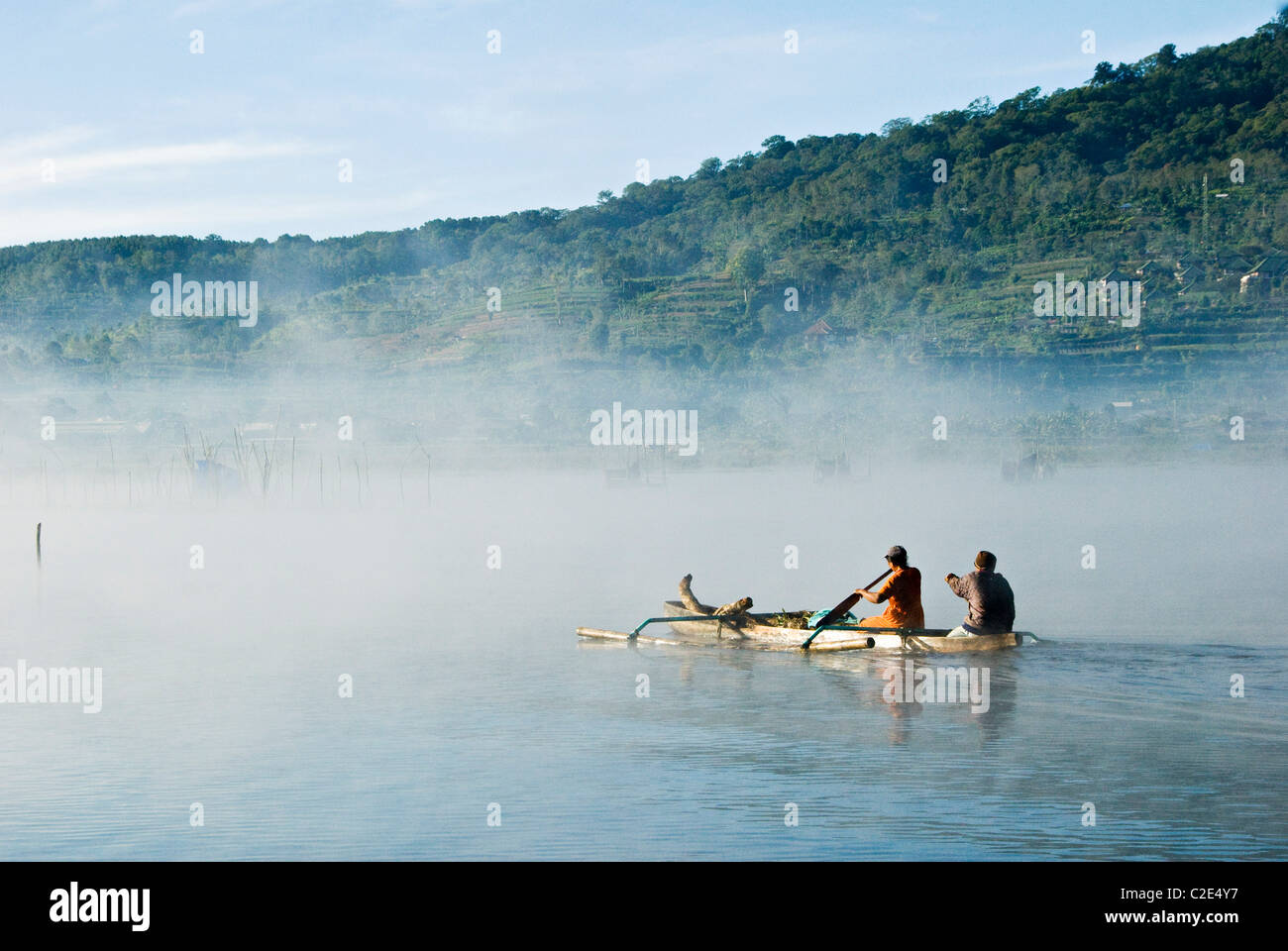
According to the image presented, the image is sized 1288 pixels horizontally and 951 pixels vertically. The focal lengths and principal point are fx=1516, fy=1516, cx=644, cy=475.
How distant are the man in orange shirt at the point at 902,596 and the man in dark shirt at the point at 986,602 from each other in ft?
1.42

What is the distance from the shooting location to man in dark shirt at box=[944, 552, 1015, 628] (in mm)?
15648

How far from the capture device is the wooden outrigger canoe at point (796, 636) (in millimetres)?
15773

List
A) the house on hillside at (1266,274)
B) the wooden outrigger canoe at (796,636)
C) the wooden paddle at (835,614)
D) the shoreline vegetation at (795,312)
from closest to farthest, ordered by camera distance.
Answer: the wooden outrigger canoe at (796,636) → the wooden paddle at (835,614) → the shoreline vegetation at (795,312) → the house on hillside at (1266,274)

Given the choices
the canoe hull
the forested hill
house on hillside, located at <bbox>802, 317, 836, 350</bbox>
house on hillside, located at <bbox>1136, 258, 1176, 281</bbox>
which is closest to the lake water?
the canoe hull

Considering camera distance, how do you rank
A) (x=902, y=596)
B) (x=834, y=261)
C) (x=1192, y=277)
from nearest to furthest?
(x=902, y=596) → (x=1192, y=277) → (x=834, y=261)

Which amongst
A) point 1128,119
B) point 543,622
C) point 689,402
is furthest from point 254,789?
point 1128,119

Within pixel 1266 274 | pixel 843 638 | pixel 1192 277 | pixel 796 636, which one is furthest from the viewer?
pixel 1192 277

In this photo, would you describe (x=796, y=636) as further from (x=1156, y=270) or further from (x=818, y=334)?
(x=1156, y=270)

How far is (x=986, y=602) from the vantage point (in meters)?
15.6

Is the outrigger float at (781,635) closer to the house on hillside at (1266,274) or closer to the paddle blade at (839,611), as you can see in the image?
the paddle blade at (839,611)

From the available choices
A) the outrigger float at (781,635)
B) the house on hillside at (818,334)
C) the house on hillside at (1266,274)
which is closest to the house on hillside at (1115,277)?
the house on hillside at (1266,274)

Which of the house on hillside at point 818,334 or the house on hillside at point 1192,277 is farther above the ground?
the house on hillside at point 1192,277

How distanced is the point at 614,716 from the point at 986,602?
4.31 meters

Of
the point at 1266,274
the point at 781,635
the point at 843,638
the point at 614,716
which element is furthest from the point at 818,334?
the point at 614,716
